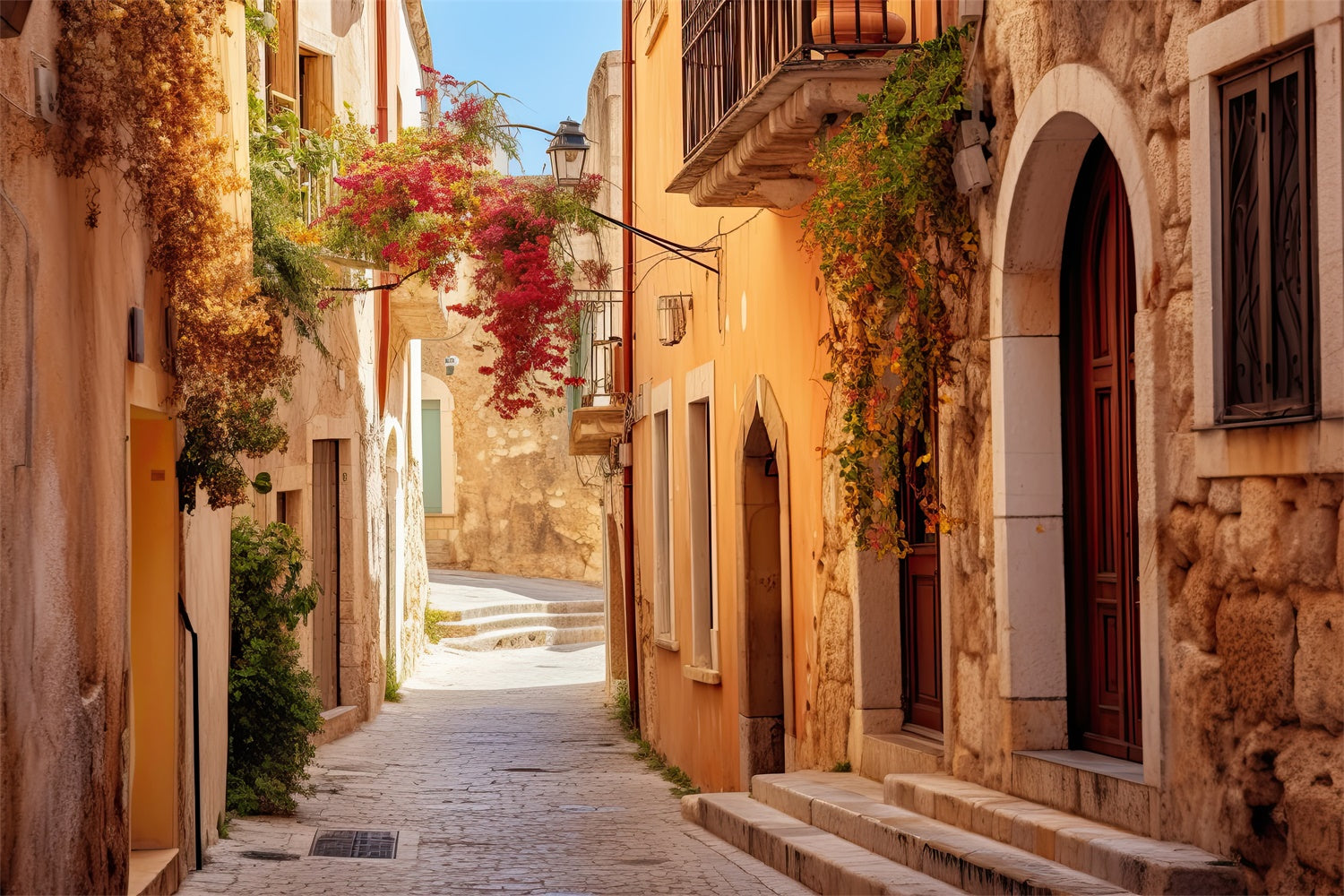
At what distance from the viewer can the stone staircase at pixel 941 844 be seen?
4.77 m

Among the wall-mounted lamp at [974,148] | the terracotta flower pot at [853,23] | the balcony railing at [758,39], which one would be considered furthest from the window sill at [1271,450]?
the terracotta flower pot at [853,23]

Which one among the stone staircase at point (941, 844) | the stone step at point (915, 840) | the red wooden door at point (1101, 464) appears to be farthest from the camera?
the red wooden door at point (1101, 464)

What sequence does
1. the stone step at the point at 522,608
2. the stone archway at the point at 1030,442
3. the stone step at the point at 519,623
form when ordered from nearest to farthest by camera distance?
the stone archway at the point at 1030,442
the stone step at the point at 519,623
the stone step at the point at 522,608

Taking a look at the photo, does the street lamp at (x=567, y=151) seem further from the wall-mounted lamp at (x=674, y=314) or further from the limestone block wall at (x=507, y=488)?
the limestone block wall at (x=507, y=488)

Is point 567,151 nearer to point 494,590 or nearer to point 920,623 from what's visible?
point 920,623

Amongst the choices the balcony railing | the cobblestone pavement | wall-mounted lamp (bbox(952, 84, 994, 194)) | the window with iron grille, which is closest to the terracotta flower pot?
the balcony railing

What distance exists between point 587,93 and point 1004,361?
1841 cm

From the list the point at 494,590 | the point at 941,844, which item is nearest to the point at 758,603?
the point at 941,844

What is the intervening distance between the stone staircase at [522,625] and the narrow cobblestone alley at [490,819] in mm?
6779

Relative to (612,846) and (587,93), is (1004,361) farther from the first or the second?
(587,93)

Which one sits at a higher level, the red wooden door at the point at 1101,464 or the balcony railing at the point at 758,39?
the balcony railing at the point at 758,39

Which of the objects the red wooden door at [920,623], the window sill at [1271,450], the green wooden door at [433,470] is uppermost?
the green wooden door at [433,470]

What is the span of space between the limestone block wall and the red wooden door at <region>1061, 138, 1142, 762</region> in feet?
88.2

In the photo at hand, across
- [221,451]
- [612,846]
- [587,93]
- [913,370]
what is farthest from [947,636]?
[587,93]
